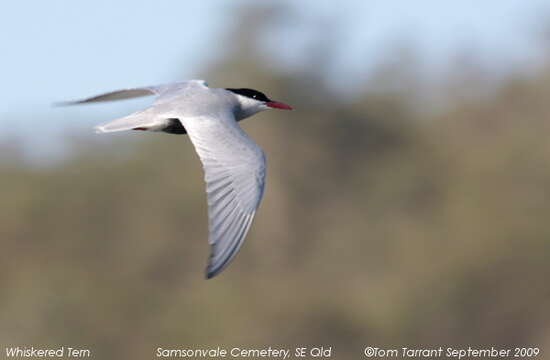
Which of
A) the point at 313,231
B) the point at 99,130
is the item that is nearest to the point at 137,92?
the point at 99,130

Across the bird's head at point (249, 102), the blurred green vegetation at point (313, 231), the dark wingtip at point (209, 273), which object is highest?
the bird's head at point (249, 102)

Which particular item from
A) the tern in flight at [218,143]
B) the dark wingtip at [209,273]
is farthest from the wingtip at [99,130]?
the dark wingtip at [209,273]

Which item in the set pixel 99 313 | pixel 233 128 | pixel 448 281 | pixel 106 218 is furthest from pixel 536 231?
pixel 233 128

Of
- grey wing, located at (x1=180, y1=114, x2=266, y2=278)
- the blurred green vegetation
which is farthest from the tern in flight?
the blurred green vegetation

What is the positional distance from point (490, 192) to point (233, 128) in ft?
40.9

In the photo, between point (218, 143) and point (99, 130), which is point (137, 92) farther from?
point (218, 143)

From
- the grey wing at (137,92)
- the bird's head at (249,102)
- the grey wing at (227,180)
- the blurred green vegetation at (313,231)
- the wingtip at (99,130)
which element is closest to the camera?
the grey wing at (227,180)

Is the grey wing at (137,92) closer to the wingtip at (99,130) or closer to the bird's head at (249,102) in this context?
the bird's head at (249,102)

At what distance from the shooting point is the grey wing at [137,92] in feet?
24.0

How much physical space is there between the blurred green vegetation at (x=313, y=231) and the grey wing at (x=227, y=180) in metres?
9.16

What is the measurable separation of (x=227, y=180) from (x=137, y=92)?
1.41 metres

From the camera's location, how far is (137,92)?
758 cm

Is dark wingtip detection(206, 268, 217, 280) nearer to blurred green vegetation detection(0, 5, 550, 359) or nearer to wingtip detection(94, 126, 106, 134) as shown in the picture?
wingtip detection(94, 126, 106, 134)

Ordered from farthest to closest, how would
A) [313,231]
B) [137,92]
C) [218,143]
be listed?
1. [313,231]
2. [137,92]
3. [218,143]
